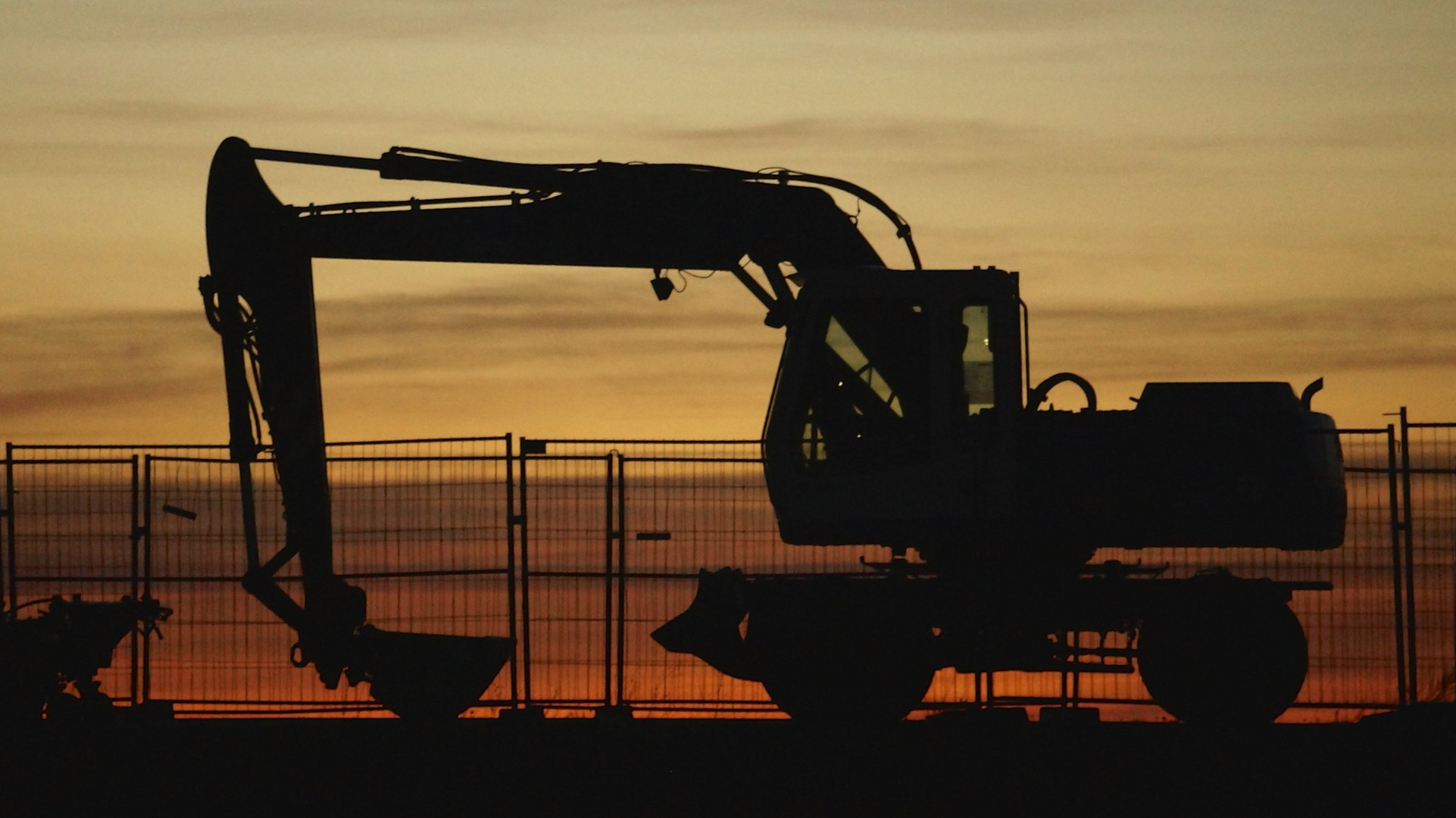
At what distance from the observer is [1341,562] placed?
19.0 metres

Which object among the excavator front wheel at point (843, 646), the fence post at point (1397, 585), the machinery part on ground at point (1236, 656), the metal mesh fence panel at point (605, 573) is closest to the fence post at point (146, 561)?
the metal mesh fence panel at point (605, 573)

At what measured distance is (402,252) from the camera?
728 inches

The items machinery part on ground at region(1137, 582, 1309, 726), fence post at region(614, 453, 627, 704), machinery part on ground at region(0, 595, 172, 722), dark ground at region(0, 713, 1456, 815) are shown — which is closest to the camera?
dark ground at region(0, 713, 1456, 815)

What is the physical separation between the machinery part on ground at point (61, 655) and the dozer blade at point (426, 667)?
231 centimetres

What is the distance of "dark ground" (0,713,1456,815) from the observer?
13703mm

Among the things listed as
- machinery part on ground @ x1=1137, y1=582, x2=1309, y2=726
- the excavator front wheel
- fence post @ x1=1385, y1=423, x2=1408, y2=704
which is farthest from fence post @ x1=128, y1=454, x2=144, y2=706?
fence post @ x1=1385, y1=423, x2=1408, y2=704

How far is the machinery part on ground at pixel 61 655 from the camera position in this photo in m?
18.5

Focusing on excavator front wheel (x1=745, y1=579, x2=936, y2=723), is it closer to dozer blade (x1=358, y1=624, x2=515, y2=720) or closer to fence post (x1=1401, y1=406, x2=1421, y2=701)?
dozer blade (x1=358, y1=624, x2=515, y2=720)

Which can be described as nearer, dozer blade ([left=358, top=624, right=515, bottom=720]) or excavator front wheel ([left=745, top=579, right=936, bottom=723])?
excavator front wheel ([left=745, top=579, right=936, bottom=723])

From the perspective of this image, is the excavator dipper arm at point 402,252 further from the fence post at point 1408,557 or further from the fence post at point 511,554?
the fence post at point 1408,557

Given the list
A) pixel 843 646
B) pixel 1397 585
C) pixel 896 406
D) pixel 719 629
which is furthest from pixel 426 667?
pixel 1397 585

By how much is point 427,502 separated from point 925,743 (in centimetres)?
519

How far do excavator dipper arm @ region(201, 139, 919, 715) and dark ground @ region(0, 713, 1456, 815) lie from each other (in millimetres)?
776

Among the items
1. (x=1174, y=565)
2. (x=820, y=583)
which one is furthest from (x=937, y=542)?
(x=1174, y=565)
